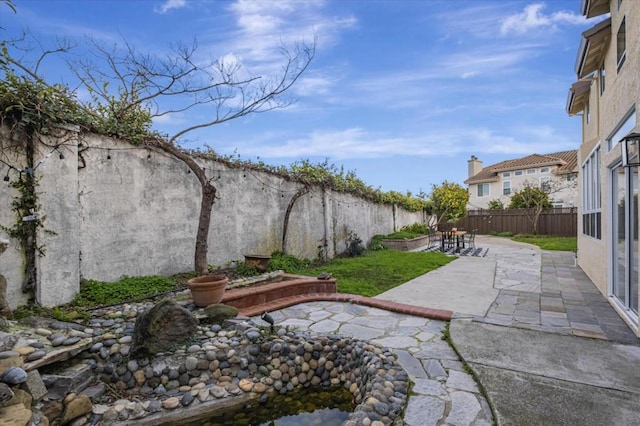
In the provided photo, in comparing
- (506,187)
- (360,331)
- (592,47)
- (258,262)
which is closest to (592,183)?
(592,47)

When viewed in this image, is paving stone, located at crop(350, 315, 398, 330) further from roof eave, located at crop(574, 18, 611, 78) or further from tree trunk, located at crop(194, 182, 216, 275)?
roof eave, located at crop(574, 18, 611, 78)

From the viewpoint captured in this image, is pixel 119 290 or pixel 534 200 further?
pixel 534 200

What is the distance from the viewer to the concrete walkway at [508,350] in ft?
7.13

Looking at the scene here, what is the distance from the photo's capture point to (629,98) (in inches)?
145

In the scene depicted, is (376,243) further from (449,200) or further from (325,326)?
(325,326)

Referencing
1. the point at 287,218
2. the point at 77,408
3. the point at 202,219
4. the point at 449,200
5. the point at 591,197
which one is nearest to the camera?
the point at 77,408

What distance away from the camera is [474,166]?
2809cm

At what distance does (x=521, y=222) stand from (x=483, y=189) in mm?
7547

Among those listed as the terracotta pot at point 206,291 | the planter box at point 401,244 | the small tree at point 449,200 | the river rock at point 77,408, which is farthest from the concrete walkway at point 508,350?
the small tree at point 449,200

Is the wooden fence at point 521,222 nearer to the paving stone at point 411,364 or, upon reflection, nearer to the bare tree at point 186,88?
the bare tree at point 186,88

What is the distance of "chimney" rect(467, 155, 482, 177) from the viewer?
28089 millimetres

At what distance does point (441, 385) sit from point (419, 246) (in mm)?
11505

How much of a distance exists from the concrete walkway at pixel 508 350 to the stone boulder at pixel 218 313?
705 mm

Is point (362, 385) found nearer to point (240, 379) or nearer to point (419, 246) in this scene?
point (240, 379)
